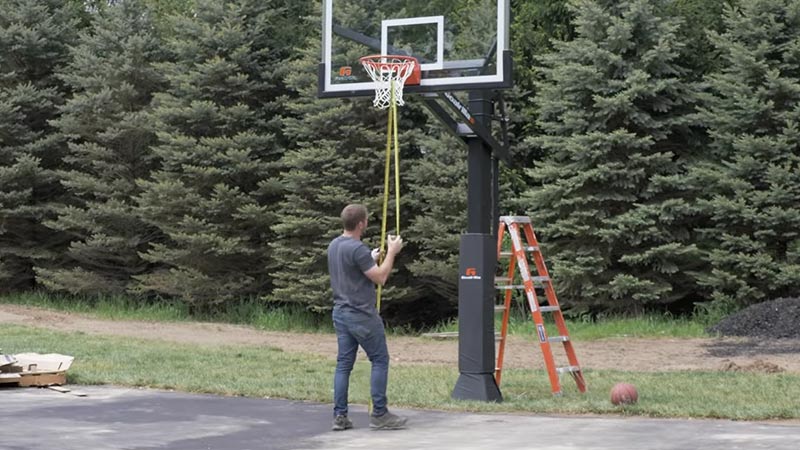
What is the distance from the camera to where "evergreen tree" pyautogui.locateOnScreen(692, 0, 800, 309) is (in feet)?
66.1

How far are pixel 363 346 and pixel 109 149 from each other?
64.7 ft

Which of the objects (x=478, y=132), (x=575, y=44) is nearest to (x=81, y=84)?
(x=575, y=44)

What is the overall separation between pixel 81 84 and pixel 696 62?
49.1 ft

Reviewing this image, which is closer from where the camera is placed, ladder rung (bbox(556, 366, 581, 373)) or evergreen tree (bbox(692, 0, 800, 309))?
ladder rung (bbox(556, 366, 581, 373))

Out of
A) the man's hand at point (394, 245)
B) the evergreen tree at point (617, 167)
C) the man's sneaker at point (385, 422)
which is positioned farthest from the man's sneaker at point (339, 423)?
the evergreen tree at point (617, 167)

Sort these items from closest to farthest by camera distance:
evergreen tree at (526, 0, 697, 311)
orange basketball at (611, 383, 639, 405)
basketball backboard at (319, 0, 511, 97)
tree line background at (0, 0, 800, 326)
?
1. orange basketball at (611, 383, 639, 405)
2. basketball backboard at (319, 0, 511, 97)
3. tree line background at (0, 0, 800, 326)
4. evergreen tree at (526, 0, 697, 311)

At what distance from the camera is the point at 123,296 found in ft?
90.4

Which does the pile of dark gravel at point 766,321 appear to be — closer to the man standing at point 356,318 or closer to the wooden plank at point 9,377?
the man standing at point 356,318

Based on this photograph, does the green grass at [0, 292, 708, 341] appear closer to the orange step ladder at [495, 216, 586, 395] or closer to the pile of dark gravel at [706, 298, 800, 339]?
the pile of dark gravel at [706, 298, 800, 339]

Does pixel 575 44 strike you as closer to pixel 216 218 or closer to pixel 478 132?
pixel 216 218

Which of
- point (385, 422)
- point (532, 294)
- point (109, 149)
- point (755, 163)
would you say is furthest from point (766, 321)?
point (109, 149)

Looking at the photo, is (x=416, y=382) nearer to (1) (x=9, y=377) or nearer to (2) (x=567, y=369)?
(2) (x=567, y=369)

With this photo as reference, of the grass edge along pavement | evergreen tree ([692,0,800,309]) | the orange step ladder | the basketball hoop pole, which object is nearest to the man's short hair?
the basketball hoop pole

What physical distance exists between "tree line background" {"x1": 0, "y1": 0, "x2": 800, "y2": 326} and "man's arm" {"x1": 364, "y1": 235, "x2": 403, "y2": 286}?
1223cm
